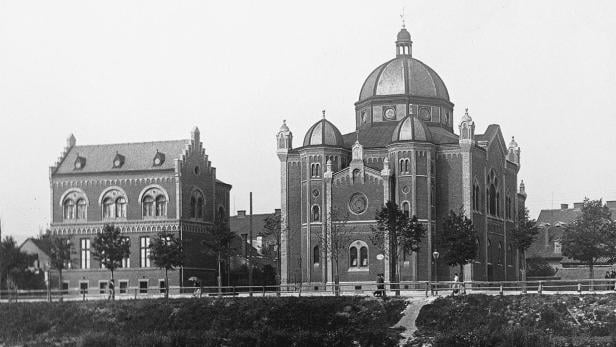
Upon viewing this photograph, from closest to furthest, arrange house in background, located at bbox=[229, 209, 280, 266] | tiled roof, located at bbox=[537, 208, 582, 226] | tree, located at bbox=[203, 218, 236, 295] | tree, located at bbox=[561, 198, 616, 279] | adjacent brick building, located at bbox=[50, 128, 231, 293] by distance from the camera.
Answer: tree, located at bbox=[561, 198, 616, 279]
tree, located at bbox=[203, 218, 236, 295]
adjacent brick building, located at bbox=[50, 128, 231, 293]
house in background, located at bbox=[229, 209, 280, 266]
tiled roof, located at bbox=[537, 208, 582, 226]

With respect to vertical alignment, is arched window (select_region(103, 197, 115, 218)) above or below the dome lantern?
below

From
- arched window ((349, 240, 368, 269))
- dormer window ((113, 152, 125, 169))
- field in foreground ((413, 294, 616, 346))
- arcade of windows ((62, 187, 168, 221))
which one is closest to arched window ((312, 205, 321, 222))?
arched window ((349, 240, 368, 269))

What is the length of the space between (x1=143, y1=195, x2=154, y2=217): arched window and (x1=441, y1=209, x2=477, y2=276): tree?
2709cm

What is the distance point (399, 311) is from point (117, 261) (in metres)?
35.0

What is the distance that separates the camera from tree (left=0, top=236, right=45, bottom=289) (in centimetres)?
9069

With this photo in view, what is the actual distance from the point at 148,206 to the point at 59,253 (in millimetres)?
8925

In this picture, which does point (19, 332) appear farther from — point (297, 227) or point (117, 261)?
point (297, 227)

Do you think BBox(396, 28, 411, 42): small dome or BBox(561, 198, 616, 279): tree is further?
BBox(396, 28, 411, 42): small dome

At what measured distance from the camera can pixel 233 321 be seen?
6756 centimetres

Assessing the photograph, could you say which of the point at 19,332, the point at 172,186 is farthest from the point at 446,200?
the point at 19,332

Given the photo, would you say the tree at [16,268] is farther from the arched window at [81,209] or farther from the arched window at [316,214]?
the arched window at [316,214]

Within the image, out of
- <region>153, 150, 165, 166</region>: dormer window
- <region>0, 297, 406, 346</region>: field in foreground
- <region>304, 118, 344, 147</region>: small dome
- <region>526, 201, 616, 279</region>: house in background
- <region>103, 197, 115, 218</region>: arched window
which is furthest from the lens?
<region>526, 201, 616, 279</region>: house in background

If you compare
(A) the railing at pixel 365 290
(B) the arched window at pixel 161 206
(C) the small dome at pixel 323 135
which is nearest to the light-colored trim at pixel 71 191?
(B) the arched window at pixel 161 206

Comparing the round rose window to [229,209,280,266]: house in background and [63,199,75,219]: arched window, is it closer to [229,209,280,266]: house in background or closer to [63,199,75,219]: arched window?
[229,209,280,266]: house in background
